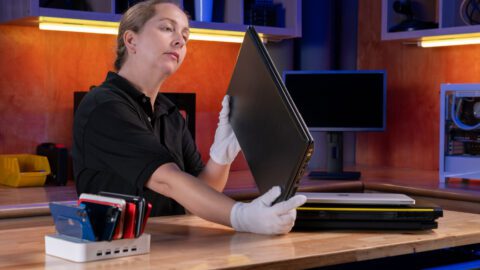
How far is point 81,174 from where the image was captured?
7.38 feet

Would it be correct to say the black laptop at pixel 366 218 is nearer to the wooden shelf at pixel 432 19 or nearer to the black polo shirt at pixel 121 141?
the black polo shirt at pixel 121 141

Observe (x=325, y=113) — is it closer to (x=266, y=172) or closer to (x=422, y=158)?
(x=422, y=158)

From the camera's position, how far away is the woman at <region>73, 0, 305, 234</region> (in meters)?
1.90

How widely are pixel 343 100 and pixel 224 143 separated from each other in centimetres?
159

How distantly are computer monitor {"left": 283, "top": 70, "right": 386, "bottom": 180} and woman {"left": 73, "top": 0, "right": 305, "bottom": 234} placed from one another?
1.35 metres

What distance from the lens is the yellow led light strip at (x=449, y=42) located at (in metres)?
3.70

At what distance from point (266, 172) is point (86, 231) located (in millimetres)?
493

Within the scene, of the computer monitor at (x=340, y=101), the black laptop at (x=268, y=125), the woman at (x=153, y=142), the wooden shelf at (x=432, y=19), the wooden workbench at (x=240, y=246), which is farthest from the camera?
the computer monitor at (x=340, y=101)

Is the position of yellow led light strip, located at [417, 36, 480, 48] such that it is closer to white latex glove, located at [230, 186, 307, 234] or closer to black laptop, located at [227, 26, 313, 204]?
black laptop, located at [227, 26, 313, 204]

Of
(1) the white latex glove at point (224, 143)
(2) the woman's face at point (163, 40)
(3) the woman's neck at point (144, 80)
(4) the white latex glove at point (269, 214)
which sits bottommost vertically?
(4) the white latex glove at point (269, 214)

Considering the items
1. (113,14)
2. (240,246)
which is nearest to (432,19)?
(113,14)

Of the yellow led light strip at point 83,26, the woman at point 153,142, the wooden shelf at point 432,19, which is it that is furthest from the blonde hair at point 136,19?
the wooden shelf at point 432,19

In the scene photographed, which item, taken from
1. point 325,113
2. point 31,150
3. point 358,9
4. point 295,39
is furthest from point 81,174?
point 358,9

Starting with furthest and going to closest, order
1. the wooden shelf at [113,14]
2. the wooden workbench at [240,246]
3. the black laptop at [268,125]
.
Answer: the wooden shelf at [113,14] < the black laptop at [268,125] < the wooden workbench at [240,246]
